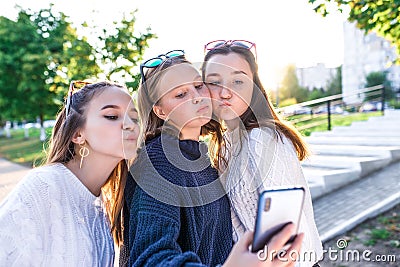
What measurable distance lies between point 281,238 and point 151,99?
2.49 ft

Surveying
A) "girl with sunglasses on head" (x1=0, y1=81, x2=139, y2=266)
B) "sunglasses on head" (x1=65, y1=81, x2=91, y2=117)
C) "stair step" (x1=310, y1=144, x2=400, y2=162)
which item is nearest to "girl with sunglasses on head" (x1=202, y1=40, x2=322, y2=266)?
"girl with sunglasses on head" (x1=0, y1=81, x2=139, y2=266)

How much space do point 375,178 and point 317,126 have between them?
5466 mm

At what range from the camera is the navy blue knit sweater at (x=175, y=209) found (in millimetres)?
1143

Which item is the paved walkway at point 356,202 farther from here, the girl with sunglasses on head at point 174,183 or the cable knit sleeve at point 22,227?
the cable knit sleeve at point 22,227

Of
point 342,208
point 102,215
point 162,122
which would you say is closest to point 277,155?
point 162,122

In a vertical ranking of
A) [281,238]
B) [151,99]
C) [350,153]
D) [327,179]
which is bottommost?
[350,153]

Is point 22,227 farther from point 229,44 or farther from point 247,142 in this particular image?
point 229,44

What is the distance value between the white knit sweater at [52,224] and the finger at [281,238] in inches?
34.0

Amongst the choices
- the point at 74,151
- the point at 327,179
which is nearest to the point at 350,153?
the point at 327,179

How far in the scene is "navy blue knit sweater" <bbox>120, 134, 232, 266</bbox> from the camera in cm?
114

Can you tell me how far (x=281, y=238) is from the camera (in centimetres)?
99

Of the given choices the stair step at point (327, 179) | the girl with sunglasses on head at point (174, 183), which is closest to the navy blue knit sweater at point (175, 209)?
the girl with sunglasses on head at point (174, 183)

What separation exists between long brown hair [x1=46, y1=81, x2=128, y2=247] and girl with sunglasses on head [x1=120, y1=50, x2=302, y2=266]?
0.16 meters

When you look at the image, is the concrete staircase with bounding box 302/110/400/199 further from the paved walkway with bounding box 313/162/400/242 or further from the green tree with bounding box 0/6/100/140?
the green tree with bounding box 0/6/100/140
